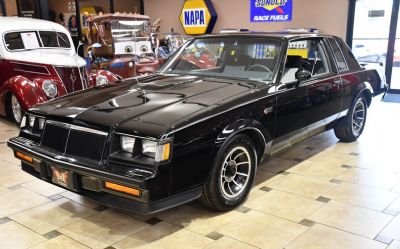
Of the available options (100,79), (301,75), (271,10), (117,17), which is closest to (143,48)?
(117,17)

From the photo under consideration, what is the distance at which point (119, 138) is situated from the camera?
260 centimetres

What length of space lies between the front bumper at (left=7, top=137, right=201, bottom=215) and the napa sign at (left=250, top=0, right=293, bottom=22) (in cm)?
764

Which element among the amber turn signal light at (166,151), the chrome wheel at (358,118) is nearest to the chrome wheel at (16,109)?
the amber turn signal light at (166,151)

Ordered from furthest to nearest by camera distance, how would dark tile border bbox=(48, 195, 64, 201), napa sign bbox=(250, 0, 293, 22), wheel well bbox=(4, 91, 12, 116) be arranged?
napa sign bbox=(250, 0, 293, 22) < wheel well bbox=(4, 91, 12, 116) < dark tile border bbox=(48, 195, 64, 201)

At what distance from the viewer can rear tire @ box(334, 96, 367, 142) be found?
477cm

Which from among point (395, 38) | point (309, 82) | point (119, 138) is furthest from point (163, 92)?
point (395, 38)

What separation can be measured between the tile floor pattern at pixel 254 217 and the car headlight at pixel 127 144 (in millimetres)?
634

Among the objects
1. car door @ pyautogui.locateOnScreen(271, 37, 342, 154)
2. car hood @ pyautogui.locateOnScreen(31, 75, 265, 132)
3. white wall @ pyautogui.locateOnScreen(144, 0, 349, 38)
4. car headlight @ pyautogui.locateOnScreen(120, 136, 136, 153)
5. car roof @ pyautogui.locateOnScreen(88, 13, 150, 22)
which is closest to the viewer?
car headlight @ pyautogui.locateOnScreen(120, 136, 136, 153)

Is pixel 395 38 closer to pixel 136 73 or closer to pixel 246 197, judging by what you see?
pixel 136 73

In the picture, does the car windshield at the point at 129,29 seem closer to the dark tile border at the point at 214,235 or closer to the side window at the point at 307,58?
the side window at the point at 307,58

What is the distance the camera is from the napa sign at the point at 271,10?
9383 mm

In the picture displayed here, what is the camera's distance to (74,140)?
108 inches

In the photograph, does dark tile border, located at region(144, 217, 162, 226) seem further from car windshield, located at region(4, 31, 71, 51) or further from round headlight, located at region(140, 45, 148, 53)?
round headlight, located at region(140, 45, 148, 53)

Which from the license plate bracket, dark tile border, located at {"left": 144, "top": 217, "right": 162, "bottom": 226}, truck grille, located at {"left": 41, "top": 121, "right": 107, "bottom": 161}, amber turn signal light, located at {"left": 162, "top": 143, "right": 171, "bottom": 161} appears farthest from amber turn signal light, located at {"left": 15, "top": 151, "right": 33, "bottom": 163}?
amber turn signal light, located at {"left": 162, "top": 143, "right": 171, "bottom": 161}
